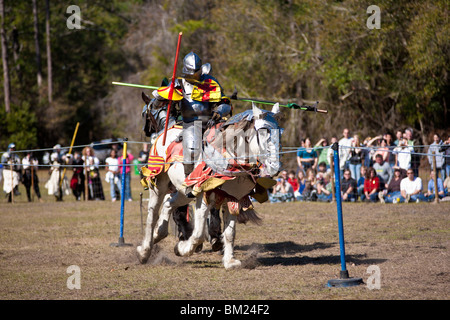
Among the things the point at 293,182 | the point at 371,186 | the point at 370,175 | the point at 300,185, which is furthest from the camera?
the point at 293,182

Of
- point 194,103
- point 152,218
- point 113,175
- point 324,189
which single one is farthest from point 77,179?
point 194,103

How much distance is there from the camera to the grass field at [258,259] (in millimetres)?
6695

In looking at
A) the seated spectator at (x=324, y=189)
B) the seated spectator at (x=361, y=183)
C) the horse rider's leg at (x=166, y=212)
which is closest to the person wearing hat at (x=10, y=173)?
the seated spectator at (x=324, y=189)

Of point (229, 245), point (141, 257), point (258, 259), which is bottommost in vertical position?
point (258, 259)

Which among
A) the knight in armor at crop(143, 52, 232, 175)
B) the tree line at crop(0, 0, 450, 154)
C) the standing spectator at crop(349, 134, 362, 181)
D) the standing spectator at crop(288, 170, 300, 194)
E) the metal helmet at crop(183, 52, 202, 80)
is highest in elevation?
the tree line at crop(0, 0, 450, 154)

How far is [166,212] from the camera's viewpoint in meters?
9.09

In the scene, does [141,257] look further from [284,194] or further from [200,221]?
[284,194]

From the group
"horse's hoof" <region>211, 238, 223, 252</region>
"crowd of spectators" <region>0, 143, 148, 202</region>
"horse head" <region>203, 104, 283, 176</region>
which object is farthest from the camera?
"crowd of spectators" <region>0, 143, 148, 202</region>

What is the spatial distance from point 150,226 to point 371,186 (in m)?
8.04

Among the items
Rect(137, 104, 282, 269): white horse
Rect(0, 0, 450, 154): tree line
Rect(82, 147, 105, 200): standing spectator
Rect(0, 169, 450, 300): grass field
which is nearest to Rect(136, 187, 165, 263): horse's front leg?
Rect(0, 169, 450, 300): grass field

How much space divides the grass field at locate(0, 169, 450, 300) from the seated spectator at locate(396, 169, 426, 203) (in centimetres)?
39

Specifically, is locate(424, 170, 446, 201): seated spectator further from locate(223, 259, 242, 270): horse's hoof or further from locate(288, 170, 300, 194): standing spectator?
locate(223, 259, 242, 270): horse's hoof

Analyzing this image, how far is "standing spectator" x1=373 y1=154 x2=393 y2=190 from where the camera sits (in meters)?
15.5
